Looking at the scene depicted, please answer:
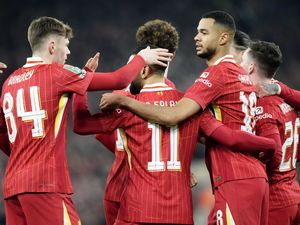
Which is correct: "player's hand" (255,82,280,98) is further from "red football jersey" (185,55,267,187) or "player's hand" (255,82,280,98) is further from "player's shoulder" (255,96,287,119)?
"red football jersey" (185,55,267,187)

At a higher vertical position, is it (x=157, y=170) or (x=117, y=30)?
(x=117, y=30)

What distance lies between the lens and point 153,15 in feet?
40.4

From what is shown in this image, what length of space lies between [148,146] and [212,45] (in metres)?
1.01

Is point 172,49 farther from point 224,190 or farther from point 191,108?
point 224,190

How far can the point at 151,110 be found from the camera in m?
4.41

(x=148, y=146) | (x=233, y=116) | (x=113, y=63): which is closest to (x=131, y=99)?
(x=148, y=146)

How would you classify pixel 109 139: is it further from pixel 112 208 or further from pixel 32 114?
pixel 32 114

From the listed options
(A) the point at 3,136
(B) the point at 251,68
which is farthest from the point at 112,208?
(B) the point at 251,68

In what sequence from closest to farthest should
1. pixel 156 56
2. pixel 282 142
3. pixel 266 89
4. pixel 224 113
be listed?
pixel 156 56, pixel 224 113, pixel 266 89, pixel 282 142

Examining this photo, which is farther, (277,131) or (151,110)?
(277,131)

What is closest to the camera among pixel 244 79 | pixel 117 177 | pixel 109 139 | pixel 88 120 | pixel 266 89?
pixel 88 120

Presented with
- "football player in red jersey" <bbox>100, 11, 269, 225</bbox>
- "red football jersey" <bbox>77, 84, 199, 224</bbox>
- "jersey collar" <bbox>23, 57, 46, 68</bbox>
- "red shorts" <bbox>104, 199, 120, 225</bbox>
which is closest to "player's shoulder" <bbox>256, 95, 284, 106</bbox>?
"football player in red jersey" <bbox>100, 11, 269, 225</bbox>

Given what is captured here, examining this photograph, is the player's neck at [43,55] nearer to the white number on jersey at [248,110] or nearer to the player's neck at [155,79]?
the player's neck at [155,79]

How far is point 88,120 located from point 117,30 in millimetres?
7802
